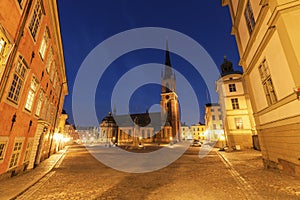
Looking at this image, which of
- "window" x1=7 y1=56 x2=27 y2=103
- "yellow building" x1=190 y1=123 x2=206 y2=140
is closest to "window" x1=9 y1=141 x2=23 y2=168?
"window" x1=7 y1=56 x2=27 y2=103

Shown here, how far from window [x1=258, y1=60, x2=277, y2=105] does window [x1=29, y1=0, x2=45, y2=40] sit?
14.9 meters

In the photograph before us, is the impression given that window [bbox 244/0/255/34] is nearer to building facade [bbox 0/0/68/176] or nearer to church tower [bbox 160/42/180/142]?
building facade [bbox 0/0/68/176]

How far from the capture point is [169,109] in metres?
70.4

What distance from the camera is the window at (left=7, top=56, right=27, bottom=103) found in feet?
24.6

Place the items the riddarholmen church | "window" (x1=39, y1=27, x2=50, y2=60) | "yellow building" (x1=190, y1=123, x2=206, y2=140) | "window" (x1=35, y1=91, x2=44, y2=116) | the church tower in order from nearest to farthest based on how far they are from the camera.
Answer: "window" (x1=39, y1=27, x2=50, y2=60) < "window" (x1=35, y1=91, x2=44, y2=116) < the church tower < the riddarholmen church < "yellow building" (x1=190, y1=123, x2=206, y2=140)

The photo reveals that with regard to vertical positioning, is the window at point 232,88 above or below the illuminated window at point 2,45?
above

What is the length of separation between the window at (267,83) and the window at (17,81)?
14.5 metres

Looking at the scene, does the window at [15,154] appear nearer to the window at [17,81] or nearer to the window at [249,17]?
the window at [17,81]

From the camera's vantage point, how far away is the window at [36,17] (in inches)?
358

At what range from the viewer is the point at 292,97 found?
260 inches

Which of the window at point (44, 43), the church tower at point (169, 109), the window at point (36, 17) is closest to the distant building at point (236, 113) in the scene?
the window at point (44, 43)

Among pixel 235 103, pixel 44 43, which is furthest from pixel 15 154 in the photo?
pixel 235 103

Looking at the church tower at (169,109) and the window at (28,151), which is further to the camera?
the church tower at (169,109)

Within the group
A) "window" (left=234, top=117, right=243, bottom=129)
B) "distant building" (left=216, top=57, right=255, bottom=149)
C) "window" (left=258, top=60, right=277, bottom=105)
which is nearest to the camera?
"window" (left=258, top=60, right=277, bottom=105)
